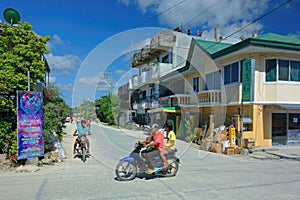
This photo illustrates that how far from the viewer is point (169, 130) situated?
23.2 feet

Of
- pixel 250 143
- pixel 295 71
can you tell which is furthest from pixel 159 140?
pixel 295 71

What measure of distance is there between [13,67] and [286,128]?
14208 millimetres

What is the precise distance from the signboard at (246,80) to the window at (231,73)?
91cm

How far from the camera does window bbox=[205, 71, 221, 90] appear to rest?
15.0m

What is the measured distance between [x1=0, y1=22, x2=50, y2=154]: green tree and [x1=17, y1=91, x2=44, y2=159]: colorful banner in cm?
57

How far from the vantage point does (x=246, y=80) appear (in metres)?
12.1

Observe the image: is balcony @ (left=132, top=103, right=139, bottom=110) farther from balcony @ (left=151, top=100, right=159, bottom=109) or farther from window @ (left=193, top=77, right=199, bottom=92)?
window @ (left=193, top=77, right=199, bottom=92)

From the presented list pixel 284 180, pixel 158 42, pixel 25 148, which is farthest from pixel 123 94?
pixel 284 180

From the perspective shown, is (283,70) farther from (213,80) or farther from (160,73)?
(160,73)

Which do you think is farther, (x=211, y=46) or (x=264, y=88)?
(x=211, y=46)

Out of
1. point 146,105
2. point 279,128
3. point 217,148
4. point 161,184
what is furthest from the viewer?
point 146,105

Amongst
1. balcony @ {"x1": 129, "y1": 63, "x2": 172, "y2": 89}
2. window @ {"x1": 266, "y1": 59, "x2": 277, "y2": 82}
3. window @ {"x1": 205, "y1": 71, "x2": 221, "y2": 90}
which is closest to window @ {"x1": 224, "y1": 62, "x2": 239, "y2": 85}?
window @ {"x1": 205, "y1": 71, "x2": 221, "y2": 90}

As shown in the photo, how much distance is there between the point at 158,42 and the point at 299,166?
21012mm

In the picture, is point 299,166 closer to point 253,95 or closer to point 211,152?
point 211,152
